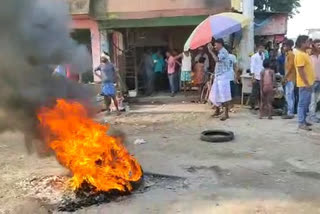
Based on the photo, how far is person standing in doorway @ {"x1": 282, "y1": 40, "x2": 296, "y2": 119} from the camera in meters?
9.56

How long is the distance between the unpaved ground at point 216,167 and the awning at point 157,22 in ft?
15.8

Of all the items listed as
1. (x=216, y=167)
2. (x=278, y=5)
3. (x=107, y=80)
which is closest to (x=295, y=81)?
(x=216, y=167)

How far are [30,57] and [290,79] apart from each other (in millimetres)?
6298

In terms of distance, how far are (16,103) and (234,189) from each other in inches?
105

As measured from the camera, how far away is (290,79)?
380 inches

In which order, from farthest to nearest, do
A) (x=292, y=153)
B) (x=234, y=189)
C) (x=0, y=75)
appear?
(x=292, y=153) → (x=234, y=189) → (x=0, y=75)

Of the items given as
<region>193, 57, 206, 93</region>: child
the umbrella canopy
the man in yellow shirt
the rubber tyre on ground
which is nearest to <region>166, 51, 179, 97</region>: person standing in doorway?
<region>193, 57, 206, 93</region>: child

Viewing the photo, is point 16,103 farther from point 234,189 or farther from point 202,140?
point 202,140

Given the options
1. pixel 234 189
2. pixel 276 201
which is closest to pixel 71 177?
pixel 234 189

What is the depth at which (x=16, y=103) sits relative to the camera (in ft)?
16.5

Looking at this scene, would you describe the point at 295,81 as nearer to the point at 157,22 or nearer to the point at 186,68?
the point at 186,68

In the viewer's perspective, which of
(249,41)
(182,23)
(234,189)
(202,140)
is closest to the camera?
(234,189)

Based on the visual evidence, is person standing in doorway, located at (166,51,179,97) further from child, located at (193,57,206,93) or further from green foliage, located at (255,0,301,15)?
green foliage, located at (255,0,301,15)

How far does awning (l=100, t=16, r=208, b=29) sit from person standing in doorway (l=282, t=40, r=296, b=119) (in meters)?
4.46
